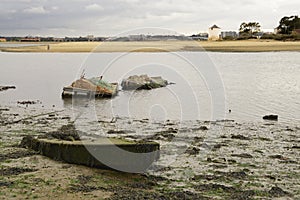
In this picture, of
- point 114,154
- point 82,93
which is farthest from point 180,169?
point 82,93

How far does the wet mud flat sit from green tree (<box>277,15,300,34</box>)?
12821cm

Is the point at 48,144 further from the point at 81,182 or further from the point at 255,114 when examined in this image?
the point at 255,114

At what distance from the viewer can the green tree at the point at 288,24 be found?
137 metres

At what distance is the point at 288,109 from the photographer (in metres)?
24.0

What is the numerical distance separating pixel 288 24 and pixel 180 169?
13963cm

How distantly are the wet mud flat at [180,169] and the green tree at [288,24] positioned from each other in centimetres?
12821

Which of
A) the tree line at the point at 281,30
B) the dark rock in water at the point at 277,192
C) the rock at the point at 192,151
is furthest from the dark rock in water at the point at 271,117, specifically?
the tree line at the point at 281,30

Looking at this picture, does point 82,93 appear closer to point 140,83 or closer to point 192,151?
point 140,83

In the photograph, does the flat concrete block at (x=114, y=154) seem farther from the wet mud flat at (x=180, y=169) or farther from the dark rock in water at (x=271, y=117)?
the dark rock in water at (x=271, y=117)

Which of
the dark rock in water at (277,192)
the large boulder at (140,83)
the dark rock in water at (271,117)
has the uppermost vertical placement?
the large boulder at (140,83)

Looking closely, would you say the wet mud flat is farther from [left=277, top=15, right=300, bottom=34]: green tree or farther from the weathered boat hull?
[left=277, top=15, right=300, bottom=34]: green tree

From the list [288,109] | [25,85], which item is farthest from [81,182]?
[25,85]

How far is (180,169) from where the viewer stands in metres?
11.9

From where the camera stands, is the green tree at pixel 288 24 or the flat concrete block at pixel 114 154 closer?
the flat concrete block at pixel 114 154
